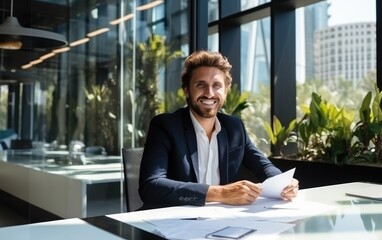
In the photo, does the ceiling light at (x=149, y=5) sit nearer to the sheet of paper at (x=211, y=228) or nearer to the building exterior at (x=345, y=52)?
the building exterior at (x=345, y=52)

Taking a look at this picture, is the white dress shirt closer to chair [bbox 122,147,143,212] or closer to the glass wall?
chair [bbox 122,147,143,212]

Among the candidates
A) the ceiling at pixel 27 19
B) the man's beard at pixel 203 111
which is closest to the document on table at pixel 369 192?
the man's beard at pixel 203 111

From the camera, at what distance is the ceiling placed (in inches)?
153

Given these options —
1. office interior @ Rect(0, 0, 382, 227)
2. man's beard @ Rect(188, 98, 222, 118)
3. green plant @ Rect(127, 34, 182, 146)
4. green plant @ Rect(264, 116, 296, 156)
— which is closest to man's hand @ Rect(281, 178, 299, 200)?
man's beard @ Rect(188, 98, 222, 118)

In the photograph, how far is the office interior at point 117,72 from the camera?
12.8 ft

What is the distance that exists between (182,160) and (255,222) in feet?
2.03

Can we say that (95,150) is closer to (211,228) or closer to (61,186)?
(61,186)

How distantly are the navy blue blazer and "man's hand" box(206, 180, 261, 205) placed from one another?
38 millimetres

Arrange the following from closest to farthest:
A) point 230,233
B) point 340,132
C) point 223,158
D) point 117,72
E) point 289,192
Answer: point 230,233 < point 289,192 < point 223,158 < point 340,132 < point 117,72

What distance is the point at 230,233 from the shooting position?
108 cm

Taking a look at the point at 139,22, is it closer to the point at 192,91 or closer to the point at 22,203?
the point at 22,203

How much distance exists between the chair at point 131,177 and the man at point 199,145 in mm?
178

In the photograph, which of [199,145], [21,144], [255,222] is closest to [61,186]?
[21,144]

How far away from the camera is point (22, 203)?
3.91 metres
